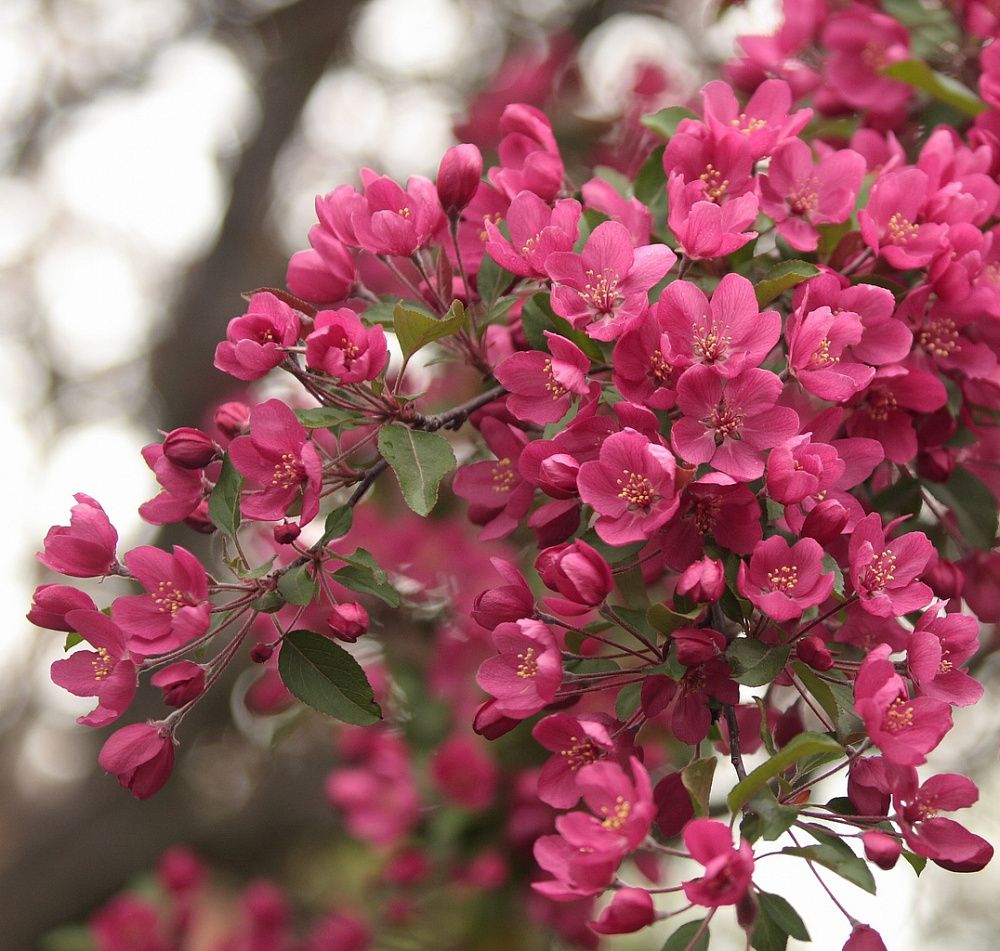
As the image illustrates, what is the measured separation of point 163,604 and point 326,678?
0.18m

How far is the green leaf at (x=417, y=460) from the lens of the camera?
3.35 feet

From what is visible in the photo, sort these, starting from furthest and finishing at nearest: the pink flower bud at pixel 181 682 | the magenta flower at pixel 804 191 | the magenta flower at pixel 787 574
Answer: the magenta flower at pixel 804 191 < the pink flower bud at pixel 181 682 < the magenta flower at pixel 787 574

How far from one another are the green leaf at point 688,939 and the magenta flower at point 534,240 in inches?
25.8

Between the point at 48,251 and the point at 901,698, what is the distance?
6.81 metres

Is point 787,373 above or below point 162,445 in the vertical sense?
above

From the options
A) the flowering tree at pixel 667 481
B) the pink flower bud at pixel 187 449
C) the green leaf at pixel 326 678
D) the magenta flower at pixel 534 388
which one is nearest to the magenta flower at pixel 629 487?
the flowering tree at pixel 667 481

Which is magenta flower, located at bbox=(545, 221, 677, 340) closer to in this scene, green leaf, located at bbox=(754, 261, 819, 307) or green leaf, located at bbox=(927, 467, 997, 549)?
green leaf, located at bbox=(754, 261, 819, 307)

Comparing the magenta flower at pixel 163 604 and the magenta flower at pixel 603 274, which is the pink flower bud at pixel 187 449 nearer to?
the magenta flower at pixel 163 604

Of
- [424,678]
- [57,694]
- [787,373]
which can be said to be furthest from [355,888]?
[57,694]

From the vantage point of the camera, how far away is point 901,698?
922 millimetres

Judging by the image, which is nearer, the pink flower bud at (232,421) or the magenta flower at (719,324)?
the magenta flower at (719,324)

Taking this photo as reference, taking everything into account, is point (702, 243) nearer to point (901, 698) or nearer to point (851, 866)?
point (901, 698)

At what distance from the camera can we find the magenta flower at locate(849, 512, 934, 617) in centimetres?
96

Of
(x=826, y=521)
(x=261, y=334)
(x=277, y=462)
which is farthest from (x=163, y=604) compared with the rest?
(x=826, y=521)
